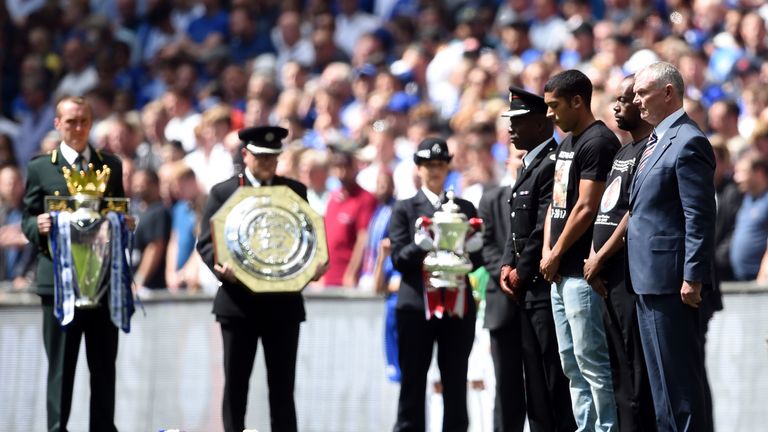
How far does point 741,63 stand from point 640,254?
6739 millimetres

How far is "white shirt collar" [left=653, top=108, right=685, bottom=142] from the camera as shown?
8.78m

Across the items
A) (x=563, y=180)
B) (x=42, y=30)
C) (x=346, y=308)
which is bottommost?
(x=346, y=308)

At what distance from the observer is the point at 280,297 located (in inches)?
412

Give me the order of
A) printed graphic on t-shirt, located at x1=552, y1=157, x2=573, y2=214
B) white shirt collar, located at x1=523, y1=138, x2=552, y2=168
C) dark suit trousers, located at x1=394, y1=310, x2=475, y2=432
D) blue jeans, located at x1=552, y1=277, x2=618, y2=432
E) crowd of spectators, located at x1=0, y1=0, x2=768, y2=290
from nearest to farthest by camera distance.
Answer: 1. blue jeans, located at x1=552, y1=277, x2=618, y2=432
2. printed graphic on t-shirt, located at x1=552, y1=157, x2=573, y2=214
3. white shirt collar, located at x1=523, y1=138, x2=552, y2=168
4. dark suit trousers, located at x1=394, y1=310, x2=475, y2=432
5. crowd of spectators, located at x1=0, y1=0, x2=768, y2=290

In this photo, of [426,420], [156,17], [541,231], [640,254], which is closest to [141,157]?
[156,17]

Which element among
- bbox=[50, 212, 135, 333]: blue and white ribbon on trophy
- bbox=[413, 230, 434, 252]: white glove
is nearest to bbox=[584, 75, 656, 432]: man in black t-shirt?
bbox=[413, 230, 434, 252]: white glove

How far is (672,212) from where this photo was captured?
862cm

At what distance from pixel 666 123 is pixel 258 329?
10.7 feet

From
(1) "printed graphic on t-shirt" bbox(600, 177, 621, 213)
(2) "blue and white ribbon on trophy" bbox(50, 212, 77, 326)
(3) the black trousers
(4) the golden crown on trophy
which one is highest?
(4) the golden crown on trophy

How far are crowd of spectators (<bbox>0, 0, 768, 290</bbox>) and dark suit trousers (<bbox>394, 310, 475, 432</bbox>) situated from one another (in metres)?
1.95

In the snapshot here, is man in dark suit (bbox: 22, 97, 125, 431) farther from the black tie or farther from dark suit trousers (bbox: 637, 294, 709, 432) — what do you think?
dark suit trousers (bbox: 637, 294, 709, 432)

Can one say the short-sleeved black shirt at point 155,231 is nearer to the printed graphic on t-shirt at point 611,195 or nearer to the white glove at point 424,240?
the white glove at point 424,240

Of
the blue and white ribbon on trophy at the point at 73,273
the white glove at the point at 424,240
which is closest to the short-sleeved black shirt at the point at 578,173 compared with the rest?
the white glove at the point at 424,240

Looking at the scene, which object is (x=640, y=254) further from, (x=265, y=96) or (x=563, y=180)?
(x=265, y=96)
